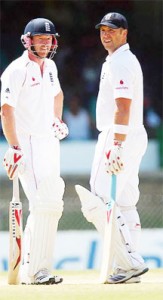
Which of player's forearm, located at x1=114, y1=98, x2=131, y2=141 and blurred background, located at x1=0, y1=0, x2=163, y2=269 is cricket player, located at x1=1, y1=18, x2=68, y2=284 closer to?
player's forearm, located at x1=114, y1=98, x2=131, y2=141

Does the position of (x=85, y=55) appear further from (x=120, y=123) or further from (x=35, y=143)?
(x=120, y=123)

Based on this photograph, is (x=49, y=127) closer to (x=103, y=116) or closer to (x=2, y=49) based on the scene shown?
(x=103, y=116)

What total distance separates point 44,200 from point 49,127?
0.51 meters

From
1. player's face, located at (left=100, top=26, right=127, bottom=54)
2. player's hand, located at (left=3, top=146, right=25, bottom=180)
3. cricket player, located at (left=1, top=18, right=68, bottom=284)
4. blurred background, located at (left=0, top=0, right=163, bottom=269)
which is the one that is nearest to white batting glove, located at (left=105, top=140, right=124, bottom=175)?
cricket player, located at (left=1, top=18, right=68, bottom=284)

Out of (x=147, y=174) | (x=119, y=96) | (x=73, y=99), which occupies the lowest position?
(x=147, y=174)

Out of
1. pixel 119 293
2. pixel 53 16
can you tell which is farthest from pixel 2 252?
pixel 53 16

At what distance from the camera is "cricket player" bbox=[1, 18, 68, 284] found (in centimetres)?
670

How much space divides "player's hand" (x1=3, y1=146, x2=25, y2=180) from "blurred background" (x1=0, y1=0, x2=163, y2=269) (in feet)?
21.2

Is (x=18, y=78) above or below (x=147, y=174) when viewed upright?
above

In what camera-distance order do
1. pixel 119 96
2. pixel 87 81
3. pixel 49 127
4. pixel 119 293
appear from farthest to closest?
1. pixel 87 81
2. pixel 49 127
3. pixel 119 96
4. pixel 119 293

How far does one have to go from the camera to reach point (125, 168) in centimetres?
675

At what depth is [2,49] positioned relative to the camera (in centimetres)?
1374

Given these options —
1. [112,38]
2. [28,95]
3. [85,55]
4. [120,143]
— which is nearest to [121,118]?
[120,143]

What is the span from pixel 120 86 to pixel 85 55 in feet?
25.2
